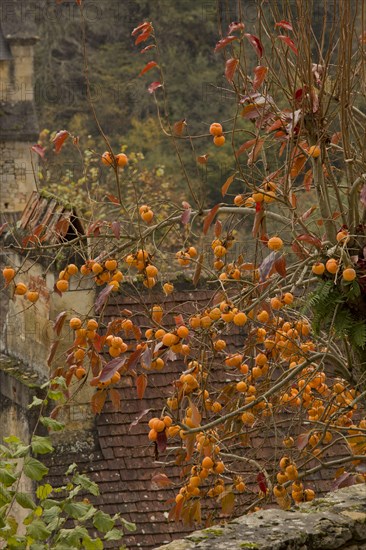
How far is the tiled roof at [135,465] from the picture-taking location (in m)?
7.92

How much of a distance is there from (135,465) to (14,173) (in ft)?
58.6

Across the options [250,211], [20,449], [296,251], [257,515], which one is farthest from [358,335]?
[20,449]

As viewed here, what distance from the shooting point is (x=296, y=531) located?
452cm

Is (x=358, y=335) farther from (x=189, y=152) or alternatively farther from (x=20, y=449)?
(x=189, y=152)

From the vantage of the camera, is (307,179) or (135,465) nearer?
(307,179)

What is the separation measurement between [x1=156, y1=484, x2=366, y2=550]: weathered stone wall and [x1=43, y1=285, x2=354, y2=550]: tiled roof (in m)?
A: 2.82

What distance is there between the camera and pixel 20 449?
17.5 ft

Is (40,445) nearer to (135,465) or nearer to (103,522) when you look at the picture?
(103,522)

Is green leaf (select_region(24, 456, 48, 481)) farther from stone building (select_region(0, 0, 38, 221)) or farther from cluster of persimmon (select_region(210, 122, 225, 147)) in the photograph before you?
stone building (select_region(0, 0, 38, 221))

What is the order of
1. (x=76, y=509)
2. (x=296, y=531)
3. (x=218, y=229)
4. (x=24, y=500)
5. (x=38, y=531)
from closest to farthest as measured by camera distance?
1. (x=296, y=531)
2. (x=38, y=531)
3. (x=24, y=500)
4. (x=76, y=509)
5. (x=218, y=229)

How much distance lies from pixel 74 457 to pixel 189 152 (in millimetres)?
27782

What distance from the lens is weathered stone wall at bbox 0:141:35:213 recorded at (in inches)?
997

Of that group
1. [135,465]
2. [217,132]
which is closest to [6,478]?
[217,132]

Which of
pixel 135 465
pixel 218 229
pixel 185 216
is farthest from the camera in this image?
pixel 135 465
